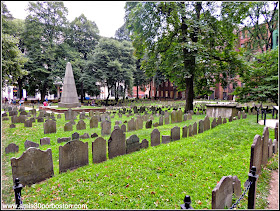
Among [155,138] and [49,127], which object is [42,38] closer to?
[49,127]

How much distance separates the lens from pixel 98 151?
16.7 feet

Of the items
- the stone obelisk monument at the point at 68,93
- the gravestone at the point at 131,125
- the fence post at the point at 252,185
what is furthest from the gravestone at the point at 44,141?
the stone obelisk monument at the point at 68,93

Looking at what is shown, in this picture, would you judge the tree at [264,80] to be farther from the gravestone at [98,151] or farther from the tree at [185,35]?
the gravestone at [98,151]

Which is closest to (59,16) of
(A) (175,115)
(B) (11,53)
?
(B) (11,53)

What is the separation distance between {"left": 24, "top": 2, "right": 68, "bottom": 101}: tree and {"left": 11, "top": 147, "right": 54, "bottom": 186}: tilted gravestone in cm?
2807

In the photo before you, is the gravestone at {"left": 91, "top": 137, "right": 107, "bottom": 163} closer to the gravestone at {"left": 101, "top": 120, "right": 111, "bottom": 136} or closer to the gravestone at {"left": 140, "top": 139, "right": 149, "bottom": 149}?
the gravestone at {"left": 140, "top": 139, "right": 149, "bottom": 149}

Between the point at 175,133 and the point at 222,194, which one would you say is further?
the point at 175,133

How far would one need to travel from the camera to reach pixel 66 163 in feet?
15.0

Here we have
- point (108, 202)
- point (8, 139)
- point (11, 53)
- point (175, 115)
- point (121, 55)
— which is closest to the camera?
point (108, 202)

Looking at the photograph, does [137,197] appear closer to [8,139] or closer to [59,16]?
[8,139]

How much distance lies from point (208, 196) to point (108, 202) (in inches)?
76.8

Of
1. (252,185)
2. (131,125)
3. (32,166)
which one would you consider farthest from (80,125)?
(252,185)

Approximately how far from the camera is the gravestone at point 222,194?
8.50 feet

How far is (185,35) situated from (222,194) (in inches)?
507
